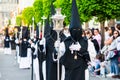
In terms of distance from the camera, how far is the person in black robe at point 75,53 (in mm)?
12906

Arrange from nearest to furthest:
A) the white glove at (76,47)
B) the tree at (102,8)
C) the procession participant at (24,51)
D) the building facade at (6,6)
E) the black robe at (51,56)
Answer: the white glove at (76,47) → the black robe at (51,56) → the procession participant at (24,51) → the tree at (102,8) → the building facade at (6,6)

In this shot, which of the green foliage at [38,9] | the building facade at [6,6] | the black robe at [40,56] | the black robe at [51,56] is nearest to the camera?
the black robe at [51,56]

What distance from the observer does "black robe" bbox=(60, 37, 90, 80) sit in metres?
13.0

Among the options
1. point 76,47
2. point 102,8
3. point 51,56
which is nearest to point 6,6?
point 102,8

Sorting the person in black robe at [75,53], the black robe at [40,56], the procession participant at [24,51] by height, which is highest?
the person in black robe at [75,53]

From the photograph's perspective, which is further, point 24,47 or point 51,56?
point 24,47

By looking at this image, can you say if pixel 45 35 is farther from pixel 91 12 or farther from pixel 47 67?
pixel 91 12

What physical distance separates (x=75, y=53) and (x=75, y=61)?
0.20 metres

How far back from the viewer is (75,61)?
1307cm

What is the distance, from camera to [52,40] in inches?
625

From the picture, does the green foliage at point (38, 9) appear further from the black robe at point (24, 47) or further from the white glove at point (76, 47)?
the white glove at point (76, 47)

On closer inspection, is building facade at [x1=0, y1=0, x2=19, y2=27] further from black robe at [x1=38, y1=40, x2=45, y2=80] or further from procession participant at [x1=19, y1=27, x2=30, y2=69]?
black robe at [x1=38, y1=40, x2=45, y2=80]

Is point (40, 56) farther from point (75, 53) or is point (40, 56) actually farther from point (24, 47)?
point (24, 47)

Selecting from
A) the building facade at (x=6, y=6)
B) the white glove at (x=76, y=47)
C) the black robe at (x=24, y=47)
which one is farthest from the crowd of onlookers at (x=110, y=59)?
the building facade at (x=6, y=6)
